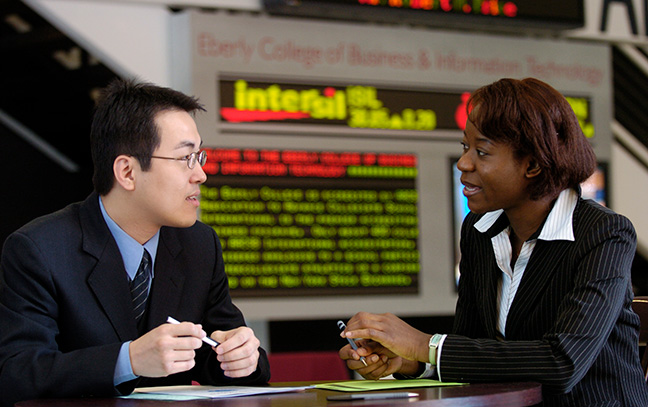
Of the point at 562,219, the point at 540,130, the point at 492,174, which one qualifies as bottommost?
the point at 562,219

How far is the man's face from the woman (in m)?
0.52

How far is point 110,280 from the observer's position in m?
1.96

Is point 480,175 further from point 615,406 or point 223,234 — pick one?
point 223,234

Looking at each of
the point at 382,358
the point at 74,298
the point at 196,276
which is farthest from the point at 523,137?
the point at 74,298

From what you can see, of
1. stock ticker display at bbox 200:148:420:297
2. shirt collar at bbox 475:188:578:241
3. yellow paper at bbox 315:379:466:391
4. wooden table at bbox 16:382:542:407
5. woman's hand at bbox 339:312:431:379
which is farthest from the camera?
stock ticker display at bbox 200:148:420:297

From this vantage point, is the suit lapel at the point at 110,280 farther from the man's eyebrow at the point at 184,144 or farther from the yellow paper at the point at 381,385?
the yellow paper at the point at 381,385

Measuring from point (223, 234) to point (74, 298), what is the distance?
9.00 ft

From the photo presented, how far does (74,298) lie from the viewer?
1901 mm

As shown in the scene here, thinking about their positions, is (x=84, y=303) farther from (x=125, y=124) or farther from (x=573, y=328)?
(x=573, y=328)

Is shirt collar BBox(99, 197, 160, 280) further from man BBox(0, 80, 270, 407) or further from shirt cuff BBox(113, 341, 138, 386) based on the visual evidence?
shirt cuff BBox(113, 341, 138, 386)

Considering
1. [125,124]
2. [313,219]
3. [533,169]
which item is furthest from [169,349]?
[313,219]

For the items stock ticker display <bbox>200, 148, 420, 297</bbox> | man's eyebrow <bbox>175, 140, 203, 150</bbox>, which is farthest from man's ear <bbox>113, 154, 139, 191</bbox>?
stock ticker display <bbox>200, 148, 420, 297</bbox>

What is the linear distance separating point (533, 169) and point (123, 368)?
1044 millimetres

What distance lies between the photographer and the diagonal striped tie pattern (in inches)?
79.7
